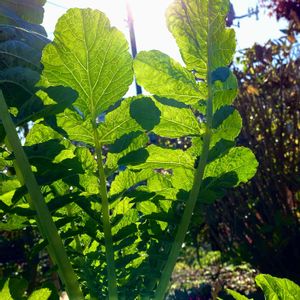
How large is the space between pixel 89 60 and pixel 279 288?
0.37 m

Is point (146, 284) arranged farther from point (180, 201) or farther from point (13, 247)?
point (13, 247)

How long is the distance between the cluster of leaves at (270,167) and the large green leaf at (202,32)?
388 cm

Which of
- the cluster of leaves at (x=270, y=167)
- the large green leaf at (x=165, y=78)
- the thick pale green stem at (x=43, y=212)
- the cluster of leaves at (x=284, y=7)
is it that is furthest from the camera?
the cluster of leaves at (x=284, y=7)

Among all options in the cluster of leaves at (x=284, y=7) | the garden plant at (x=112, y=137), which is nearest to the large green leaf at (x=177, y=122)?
the garden plant at (x=112, y=137)

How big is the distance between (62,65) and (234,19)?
4.71 meters

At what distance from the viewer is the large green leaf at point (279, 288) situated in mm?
669

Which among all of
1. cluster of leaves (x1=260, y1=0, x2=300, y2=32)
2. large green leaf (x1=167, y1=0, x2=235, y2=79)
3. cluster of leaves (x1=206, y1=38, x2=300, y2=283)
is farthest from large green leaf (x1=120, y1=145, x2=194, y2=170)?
cluster of leaves (x1=260, y1=0, x2=300, y2=32)

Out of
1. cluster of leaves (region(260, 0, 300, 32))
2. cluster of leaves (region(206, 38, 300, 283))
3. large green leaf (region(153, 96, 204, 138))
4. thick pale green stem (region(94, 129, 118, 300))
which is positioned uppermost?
cluster of leaves (region(260, 0, 300, 32))

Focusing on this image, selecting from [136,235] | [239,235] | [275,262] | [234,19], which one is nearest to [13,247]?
[239,235]

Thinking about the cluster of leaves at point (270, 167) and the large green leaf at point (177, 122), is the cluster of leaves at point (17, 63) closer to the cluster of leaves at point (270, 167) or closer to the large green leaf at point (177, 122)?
the large green leaf at point (177, 122)

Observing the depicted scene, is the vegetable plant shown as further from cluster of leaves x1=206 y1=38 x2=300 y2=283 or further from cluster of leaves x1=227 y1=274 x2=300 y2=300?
cluster of leaves x1=206 y1=38 x2=300 y2=283

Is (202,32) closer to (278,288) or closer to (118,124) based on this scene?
(118,124)

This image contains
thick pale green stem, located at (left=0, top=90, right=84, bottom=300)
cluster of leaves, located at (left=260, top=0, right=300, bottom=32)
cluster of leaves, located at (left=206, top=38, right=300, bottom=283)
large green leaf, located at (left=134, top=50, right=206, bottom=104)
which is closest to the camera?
thick pale green stem, located at (left=0, top=90, right=84, bottom=300)

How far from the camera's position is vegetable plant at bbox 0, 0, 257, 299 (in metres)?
0.67
